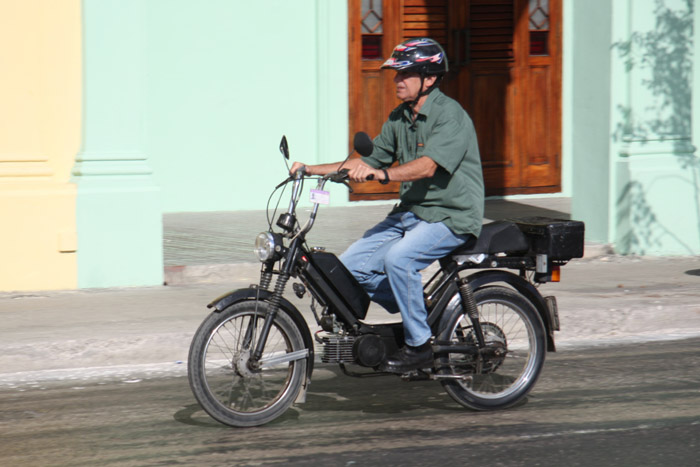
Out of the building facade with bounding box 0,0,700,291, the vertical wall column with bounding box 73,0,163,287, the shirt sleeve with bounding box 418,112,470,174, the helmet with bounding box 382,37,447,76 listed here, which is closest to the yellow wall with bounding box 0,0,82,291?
the building facade with bounding box 0,0,700,291

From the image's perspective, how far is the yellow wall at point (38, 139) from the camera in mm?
8844

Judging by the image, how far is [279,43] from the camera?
1273cm

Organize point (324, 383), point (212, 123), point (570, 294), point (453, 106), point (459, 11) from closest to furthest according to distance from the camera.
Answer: point (453, 106)
point (324, 383)
point (570, 294)
point (212, 123)
point (459, 11)

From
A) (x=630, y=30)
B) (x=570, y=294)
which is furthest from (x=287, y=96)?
(x=570, y=294)

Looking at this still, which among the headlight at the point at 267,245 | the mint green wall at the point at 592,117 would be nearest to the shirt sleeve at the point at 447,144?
the headlight at the point at 267,245

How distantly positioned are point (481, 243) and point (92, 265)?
422 cm

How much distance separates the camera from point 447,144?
5.57 m

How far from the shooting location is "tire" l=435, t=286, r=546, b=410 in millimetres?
5809

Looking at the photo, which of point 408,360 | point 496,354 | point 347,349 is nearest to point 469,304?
point 496,354

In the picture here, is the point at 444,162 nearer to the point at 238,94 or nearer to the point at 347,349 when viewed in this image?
the point at 347,349

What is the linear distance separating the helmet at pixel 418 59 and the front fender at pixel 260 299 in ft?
4.34

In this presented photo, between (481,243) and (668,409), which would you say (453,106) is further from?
(668,409)

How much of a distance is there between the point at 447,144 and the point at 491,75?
8335 millimetres

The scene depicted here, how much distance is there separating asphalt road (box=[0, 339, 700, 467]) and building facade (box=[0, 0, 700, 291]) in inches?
99.8
